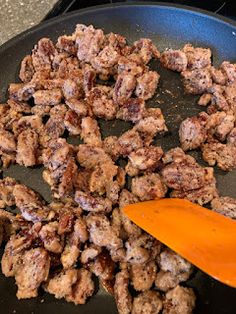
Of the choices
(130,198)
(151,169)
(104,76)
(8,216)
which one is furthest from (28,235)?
(104,76)

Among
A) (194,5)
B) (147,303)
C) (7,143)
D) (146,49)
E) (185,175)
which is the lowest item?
(147,303)

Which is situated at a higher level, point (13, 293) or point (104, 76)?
point (104, 76)

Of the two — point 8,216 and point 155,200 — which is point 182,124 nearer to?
point 155,200

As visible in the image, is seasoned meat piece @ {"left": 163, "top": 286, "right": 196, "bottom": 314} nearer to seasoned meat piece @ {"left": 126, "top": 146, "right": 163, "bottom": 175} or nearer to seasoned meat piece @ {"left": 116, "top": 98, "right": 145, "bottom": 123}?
seasoned meat piece @ {"left": 126, "top": 146, "right": 163, "bottom": 175}

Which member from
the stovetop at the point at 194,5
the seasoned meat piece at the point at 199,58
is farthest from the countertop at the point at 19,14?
the seasoned meat piece at the point at 199,58

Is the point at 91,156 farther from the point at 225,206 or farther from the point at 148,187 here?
the point at 225,206

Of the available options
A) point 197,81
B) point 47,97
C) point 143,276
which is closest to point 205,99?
point 197,81

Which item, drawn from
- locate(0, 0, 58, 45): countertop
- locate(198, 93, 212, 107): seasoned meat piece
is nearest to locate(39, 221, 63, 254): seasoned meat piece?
locate(198, 93, 212, 107): seasoned meat piece
